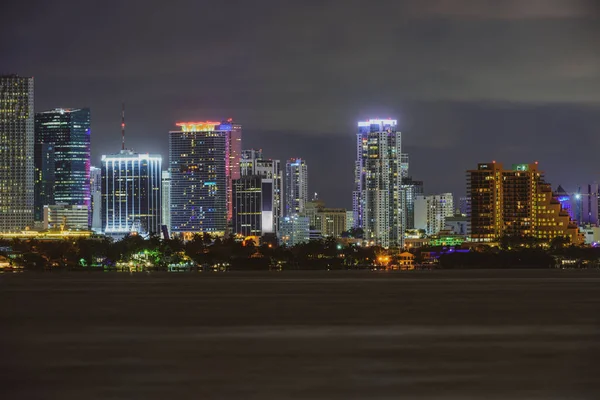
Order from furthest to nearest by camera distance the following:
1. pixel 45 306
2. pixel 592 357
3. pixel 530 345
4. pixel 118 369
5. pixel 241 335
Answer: pixel 45 306, pixel 241 335, pixel 530 345, pixel 592 357, pixel 118 369

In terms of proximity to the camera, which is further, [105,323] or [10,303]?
[10,303]

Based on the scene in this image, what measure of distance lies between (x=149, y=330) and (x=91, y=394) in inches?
792

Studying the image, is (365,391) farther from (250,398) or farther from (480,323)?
(480,323)

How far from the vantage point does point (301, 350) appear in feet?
136

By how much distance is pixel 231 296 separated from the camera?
84062mm

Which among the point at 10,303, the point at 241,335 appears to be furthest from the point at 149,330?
the point at 10,303

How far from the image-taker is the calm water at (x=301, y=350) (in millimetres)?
31234

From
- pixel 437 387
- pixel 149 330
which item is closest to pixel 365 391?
pixel 437 387

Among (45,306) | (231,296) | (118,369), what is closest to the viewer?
(118,369)

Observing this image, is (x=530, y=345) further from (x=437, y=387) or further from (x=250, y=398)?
(x=250, y=398)

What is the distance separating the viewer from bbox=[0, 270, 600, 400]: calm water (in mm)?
31234

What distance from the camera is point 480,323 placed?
179 ft

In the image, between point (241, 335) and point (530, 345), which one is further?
point (241, 335)

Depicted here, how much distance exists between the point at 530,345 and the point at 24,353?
1974cm
